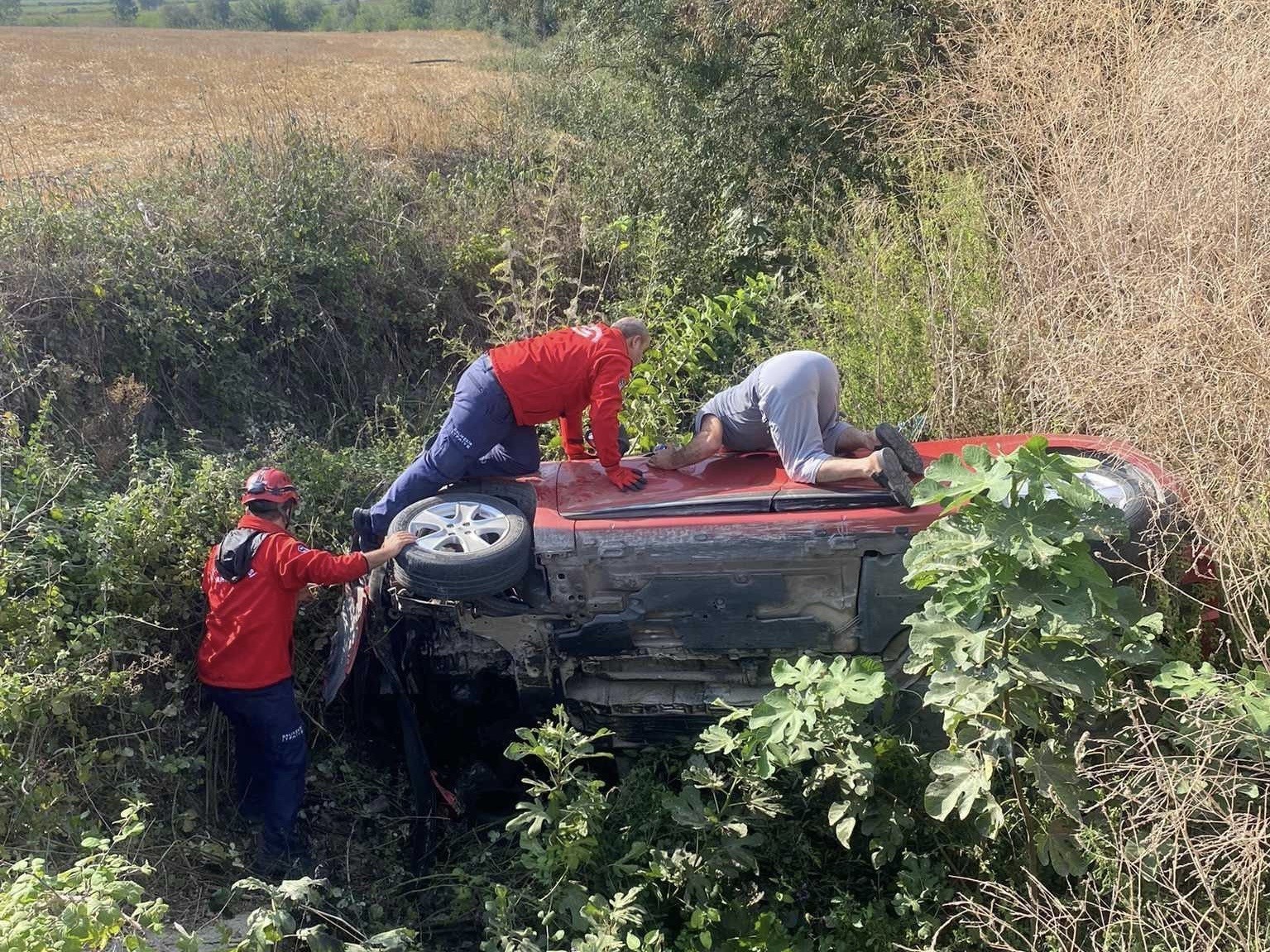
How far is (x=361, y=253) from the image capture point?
7.98 meters

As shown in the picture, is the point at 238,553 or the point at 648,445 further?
the point at 648,445

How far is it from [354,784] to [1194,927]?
365cm

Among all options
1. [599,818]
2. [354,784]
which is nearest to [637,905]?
[599,818]

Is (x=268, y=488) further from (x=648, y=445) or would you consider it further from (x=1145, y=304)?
(x=1145, y=304)

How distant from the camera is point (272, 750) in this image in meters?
4.55

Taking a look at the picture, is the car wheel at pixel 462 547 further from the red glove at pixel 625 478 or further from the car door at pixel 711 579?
the red glove at pixel 625 478

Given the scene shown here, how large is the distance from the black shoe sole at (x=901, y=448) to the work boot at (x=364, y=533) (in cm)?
237

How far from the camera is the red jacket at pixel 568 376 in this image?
15.8 ft

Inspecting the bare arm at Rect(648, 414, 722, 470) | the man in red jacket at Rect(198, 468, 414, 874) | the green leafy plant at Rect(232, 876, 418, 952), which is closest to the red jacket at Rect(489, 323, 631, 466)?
the bare arm at Rect(648, 414, 722, 470)

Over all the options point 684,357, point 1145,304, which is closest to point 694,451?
point 684,357

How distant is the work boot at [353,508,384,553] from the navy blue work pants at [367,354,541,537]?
27mm

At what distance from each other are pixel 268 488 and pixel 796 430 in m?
2.43

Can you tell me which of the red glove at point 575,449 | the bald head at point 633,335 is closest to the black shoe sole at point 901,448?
the bald head at point 633,335

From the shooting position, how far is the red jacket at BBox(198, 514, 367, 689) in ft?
14.5
